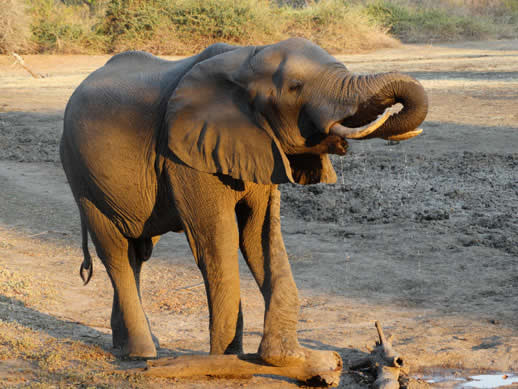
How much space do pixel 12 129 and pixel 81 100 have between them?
413 inches

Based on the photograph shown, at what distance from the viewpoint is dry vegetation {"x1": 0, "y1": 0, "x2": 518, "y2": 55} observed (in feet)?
95.3

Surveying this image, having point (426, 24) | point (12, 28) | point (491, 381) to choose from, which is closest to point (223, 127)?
point (491, 381)

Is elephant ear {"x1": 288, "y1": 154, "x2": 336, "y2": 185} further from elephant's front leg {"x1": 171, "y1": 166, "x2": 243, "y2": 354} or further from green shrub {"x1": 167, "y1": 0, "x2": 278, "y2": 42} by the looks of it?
green shrub {"x1": 167, "y1": 0, "x2": 278, "y2": 42}

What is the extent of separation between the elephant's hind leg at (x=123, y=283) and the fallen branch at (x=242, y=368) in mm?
554

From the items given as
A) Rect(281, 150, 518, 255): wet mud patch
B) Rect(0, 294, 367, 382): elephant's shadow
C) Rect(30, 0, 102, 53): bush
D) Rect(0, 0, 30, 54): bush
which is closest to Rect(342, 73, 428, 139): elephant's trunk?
Rect(0, 294, 367, 382): elephant's shadow

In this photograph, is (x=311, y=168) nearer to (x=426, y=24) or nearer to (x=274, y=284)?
(x=274, y=284)

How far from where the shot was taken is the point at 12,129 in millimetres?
14680

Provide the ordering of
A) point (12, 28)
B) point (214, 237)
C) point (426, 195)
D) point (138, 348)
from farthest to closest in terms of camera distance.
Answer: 1. point (12, 28)
2. point (426, 195)
3. point (138, 348)
4. point (214, 237)

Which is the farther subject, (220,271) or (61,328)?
(61,328)

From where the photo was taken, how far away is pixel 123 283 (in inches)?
198

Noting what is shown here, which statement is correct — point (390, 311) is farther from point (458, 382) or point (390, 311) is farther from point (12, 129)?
point (12, 129)

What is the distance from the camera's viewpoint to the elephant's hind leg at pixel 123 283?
494cm

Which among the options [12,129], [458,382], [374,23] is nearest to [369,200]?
[458,382]

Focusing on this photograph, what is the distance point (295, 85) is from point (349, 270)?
11.1 ft
